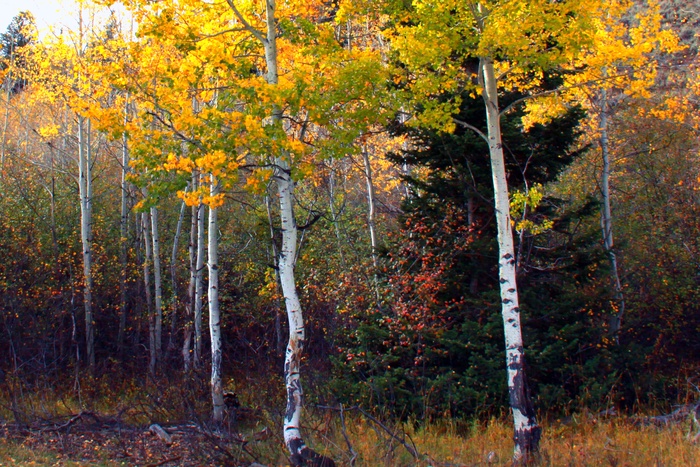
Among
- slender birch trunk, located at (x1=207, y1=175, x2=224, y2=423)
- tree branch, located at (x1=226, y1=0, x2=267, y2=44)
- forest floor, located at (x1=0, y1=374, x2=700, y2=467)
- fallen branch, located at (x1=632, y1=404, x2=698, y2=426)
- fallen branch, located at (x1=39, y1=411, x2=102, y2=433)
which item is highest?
tree branch, located at (x1=226, y1=0, x2=267, y2=44)

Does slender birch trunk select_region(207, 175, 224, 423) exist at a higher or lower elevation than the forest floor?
higher

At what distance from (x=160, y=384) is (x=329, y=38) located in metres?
6.90

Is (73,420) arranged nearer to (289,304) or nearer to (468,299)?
(289,304)

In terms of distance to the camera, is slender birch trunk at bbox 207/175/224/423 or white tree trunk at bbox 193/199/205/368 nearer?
slender birch trunk at bbox 207/175/224/423

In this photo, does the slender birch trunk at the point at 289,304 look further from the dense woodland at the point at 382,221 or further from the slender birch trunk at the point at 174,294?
the slender birch trunk at the point at 174,294

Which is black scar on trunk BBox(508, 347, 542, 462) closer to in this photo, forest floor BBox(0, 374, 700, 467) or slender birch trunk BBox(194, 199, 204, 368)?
forest floor BBox(0, 374, 700, 467)

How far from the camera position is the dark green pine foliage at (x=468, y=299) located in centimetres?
959

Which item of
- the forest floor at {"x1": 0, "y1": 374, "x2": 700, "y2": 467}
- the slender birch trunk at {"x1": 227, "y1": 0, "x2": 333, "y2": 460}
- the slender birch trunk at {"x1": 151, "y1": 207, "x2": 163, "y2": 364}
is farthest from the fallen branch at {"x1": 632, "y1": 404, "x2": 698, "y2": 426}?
the slender birch trunk at {"x1": 151, "y1": 207, "x2": 163, "y2": 364}

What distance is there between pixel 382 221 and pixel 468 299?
294 inches

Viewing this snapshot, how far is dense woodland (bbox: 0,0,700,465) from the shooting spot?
7.15 metres

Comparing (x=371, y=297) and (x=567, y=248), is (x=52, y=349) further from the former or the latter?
(x=567, y=248)

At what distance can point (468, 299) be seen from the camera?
392 inches

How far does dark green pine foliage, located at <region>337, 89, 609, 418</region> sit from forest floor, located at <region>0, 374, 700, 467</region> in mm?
538

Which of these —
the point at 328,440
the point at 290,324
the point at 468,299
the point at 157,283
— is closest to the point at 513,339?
the point at 290,324
